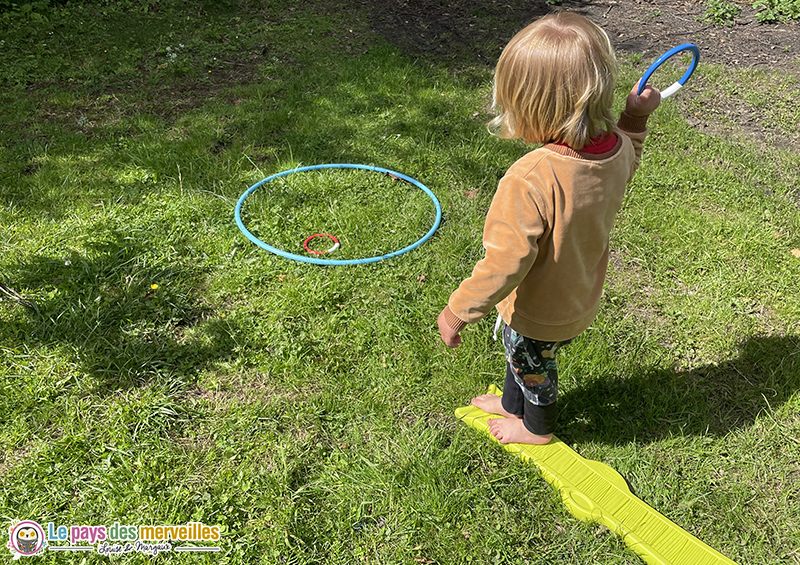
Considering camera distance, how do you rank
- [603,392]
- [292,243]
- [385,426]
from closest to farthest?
[385,426]
[603,392]
[292,243]

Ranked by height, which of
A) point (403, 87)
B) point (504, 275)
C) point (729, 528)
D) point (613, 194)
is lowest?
point (729, 528)

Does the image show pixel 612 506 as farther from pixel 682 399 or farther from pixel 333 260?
pixel 333 260

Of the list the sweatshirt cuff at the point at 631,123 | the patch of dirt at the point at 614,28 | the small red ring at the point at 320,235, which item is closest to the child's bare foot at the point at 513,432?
the sweatshirt cuff at the point at 631,123

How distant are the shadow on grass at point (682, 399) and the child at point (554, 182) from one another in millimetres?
720

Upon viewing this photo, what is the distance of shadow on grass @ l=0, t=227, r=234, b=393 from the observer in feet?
9.19

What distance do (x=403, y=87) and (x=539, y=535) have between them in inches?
158

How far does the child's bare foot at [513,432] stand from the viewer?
2.49 m

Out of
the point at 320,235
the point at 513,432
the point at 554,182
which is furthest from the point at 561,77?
the point at 320,235

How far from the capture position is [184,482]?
7.70 ft

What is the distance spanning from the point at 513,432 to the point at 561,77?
1482mm

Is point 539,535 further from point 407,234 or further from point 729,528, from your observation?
point 407,234

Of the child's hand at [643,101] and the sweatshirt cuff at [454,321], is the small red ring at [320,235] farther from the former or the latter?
the child's hand at [643,101]

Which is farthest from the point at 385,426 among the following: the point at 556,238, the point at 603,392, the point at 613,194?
the point at 613,194

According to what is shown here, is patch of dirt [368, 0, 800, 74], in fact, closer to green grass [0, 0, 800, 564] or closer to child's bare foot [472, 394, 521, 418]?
green grass [0, 0, 800, 564]
